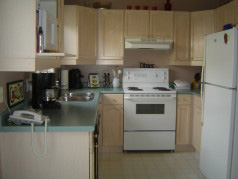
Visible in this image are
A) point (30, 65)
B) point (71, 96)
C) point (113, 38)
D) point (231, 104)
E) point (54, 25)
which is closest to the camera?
point (30, 65)

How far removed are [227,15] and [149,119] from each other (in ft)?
5.86

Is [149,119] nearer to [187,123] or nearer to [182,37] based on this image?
[187,123]

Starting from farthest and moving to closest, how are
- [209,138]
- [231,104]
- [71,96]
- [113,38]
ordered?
[113,38]
[71,96]
[209,138]
[231,104]

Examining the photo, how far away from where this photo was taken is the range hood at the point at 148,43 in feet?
12.8

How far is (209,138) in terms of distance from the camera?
2783 millimetres

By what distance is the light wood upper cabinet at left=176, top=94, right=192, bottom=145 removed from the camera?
377cm

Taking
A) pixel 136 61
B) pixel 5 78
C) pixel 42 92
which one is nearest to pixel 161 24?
pixel 136 61

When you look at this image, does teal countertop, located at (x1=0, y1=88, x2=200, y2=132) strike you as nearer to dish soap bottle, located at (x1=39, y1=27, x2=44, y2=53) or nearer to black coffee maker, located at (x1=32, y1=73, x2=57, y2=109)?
black coffee maker, located at (x1=32, y1=73, x2=57, y2=109)

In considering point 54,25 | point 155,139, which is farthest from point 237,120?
point 54,25

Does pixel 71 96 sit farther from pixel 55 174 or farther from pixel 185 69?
pixel 185 69

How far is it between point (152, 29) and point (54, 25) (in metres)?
2.17

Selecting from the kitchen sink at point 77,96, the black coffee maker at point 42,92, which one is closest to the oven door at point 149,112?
the kitchen sink at point 77,96

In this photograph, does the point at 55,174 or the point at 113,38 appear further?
the point at 113,38

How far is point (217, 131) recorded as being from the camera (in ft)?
8.48
